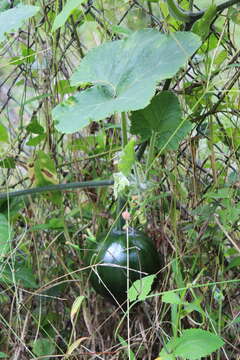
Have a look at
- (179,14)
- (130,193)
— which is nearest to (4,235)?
(130,193)

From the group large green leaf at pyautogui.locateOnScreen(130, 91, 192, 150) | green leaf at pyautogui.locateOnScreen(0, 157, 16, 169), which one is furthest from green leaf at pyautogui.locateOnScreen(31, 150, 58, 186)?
large green leaf at pyautogui.locateOnScreen(130, 91, 192, 150)

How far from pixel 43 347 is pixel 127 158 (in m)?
0.45

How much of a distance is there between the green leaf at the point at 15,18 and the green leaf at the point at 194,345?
0.55m

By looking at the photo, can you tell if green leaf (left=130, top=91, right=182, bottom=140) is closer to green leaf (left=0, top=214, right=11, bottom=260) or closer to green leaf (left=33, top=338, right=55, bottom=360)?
green leaf (left=0, top=214, right=11, bottom=260)

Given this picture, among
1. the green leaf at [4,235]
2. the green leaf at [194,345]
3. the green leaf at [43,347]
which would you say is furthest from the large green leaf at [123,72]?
the green leaf at [43,347]

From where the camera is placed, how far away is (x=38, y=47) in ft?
3.97

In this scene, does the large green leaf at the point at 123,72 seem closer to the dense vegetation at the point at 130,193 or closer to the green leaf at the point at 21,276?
the dense vegetation at the point at 130,193

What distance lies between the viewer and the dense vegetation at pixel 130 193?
82 centimetres

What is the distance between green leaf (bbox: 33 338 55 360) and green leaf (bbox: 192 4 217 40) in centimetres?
65

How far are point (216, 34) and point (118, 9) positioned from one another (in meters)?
0.27

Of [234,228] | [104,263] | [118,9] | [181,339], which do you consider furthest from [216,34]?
[181,339]

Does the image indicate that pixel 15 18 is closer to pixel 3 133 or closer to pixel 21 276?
pixel 3 133

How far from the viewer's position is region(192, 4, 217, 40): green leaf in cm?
85

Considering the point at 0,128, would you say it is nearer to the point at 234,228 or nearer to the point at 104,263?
the point at 104,263
